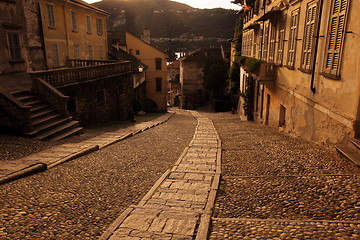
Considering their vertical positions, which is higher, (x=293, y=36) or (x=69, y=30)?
(x=69, y=30)

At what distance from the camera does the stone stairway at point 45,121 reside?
10.5 meters

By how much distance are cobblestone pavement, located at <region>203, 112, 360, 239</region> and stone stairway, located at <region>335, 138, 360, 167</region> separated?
7.7 inches

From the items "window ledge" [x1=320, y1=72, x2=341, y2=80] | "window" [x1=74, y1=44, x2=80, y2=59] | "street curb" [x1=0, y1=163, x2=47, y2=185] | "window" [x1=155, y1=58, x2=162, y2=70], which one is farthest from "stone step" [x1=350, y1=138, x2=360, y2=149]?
"window" [x1=155, y1=58, x2=162, y2=70]

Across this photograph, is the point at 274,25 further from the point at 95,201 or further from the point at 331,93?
the point at 95,201

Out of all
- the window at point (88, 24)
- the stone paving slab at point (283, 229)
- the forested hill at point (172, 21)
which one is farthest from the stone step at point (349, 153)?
the forested hill at point (172, 21)

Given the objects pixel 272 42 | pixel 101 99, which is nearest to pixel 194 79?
pixel 101 99

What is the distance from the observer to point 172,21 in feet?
446

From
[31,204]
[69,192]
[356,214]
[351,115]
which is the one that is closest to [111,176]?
[69,192]

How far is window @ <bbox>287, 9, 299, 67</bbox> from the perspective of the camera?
11.7 m

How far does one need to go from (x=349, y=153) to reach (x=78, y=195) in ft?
23.6

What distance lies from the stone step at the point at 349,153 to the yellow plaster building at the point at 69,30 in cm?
1927

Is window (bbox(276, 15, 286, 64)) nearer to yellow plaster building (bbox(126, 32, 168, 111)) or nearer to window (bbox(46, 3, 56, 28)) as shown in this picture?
window (bbox(46, 3, 56, 28))

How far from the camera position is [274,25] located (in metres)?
15.1

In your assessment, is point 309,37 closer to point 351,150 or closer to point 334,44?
point 334,44
